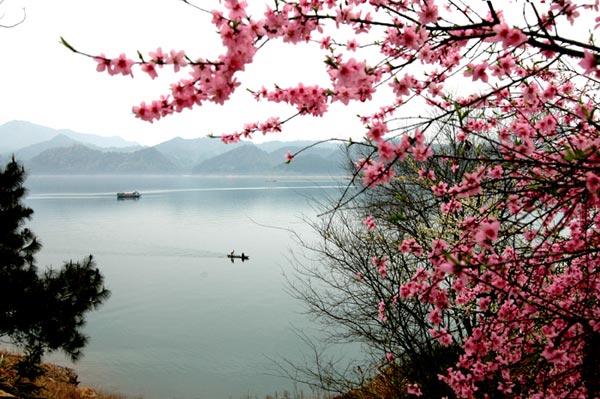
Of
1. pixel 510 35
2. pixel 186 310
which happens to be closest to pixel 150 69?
pixel 510 35

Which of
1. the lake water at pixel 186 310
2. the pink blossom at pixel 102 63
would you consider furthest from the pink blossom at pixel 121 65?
the lake water at pixel 186 310

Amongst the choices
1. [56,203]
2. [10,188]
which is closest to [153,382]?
[10,188]

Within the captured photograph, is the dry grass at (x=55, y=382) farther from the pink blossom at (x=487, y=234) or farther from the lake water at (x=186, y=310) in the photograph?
the pink blossom at (x=487, y=234)

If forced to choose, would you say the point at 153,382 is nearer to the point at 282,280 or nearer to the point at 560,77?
the point at 282,280

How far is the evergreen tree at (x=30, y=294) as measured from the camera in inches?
235

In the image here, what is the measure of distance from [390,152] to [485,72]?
0.79 m

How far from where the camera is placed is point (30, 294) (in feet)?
20.0

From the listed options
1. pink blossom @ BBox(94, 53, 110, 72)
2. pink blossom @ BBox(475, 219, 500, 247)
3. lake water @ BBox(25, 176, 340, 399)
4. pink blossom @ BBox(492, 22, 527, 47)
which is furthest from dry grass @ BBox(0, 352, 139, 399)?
pink blossom @ BBox(492, 22, 527, 47)

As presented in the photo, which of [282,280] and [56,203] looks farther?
[56,203]

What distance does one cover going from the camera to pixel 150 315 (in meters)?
21.2

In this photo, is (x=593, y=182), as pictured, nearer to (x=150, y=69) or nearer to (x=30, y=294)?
(x=150, y=69)

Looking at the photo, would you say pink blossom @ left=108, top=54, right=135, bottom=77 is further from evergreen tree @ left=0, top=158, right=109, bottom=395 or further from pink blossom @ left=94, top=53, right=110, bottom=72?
evergreen tree @ left=0, top=158, right=109, bottom=395

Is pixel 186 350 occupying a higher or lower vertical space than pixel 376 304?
lower

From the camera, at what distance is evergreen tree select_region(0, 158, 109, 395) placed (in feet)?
19.5
